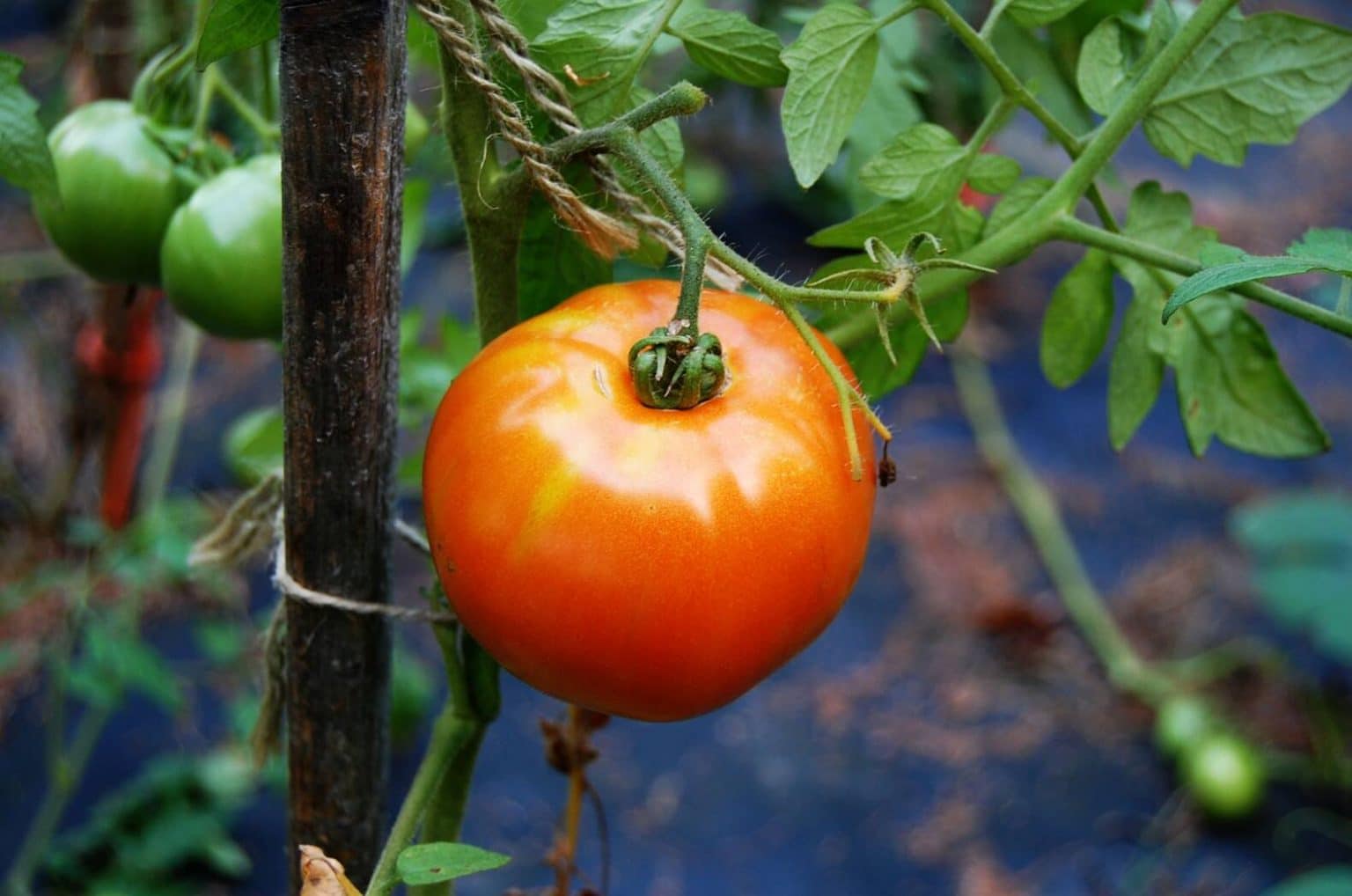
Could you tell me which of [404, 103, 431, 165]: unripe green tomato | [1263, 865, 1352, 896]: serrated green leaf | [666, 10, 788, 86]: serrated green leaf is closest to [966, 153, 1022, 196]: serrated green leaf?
[666, 10, 788, 86]: serrated green leaf

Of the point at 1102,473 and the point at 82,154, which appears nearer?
the point at 82,154

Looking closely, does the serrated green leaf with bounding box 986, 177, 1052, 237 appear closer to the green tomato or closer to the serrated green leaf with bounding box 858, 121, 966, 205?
the serrated green leaf with bounding box 858, 121, 966, 205

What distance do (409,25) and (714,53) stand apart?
157 mm

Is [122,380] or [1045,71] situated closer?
[1045,71]

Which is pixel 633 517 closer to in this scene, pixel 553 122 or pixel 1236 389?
pixel 553 122

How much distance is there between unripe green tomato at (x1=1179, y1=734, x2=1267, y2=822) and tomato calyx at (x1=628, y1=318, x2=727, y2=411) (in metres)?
1.83

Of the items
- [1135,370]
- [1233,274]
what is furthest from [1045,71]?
[1233,274]

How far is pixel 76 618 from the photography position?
1339mm

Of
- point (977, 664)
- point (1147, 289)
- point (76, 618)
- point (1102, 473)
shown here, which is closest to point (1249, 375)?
point (1147, 289)

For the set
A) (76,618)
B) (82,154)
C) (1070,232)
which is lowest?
(76,618)

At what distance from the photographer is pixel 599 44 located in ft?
1.82

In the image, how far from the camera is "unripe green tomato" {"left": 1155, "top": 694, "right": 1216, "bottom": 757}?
2115 mm

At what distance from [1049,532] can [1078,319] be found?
6.44ft

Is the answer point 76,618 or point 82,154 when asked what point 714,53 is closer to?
point 82,154
